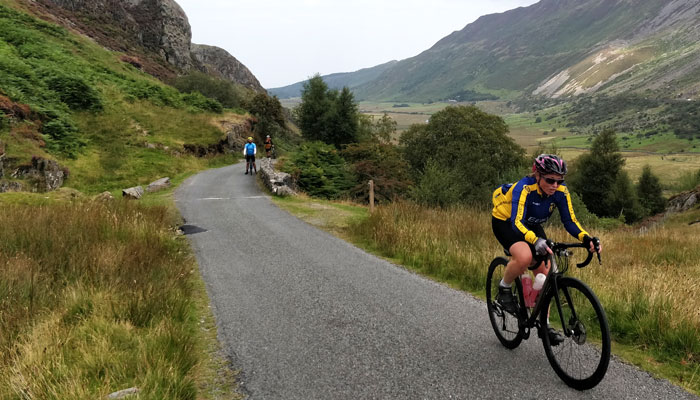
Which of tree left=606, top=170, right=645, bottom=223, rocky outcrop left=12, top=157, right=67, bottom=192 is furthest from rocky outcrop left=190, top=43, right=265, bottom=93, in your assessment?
rocky outcrop left=12, top=157, right=67, bottom=192

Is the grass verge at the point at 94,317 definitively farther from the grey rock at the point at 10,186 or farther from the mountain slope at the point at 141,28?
the mountain slope at the point at 141,28

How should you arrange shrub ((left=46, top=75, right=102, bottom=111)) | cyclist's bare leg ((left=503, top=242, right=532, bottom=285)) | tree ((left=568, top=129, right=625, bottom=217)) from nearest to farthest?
cyclist's bare leg ((left=503, top=242, right=532, bottom=285))
shrub ((left=46, top=75, right=102, bottom=111))
tree ((left=568, top=129, right=625, bottom=217))

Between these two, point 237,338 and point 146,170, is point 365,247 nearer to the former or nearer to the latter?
point 237,338

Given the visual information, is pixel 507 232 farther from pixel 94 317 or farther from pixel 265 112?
pixel 265 112

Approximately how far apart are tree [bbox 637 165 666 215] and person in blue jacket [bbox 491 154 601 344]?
69.5 m

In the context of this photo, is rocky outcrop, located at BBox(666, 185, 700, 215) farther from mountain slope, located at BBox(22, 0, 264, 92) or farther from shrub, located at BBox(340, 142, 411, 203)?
mountain slope, located at BBox(22, 0, 264, 92)

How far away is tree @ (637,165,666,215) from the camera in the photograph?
2336 inches

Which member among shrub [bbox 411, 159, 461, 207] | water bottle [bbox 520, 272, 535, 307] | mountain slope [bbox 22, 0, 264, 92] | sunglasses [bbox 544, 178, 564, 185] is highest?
mountain slope [bbox 22, 0, 264, 92]

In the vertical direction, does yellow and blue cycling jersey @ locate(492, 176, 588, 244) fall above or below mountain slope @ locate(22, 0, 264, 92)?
below

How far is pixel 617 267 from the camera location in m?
7.38

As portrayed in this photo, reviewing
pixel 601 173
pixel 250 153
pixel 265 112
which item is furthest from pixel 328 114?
pixel 601 173

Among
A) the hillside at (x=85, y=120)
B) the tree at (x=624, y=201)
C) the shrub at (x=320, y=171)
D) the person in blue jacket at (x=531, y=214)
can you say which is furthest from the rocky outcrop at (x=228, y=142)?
the tree at (x=624, y=201)

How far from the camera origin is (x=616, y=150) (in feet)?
189

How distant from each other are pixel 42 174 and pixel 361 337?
17995 millimetres
